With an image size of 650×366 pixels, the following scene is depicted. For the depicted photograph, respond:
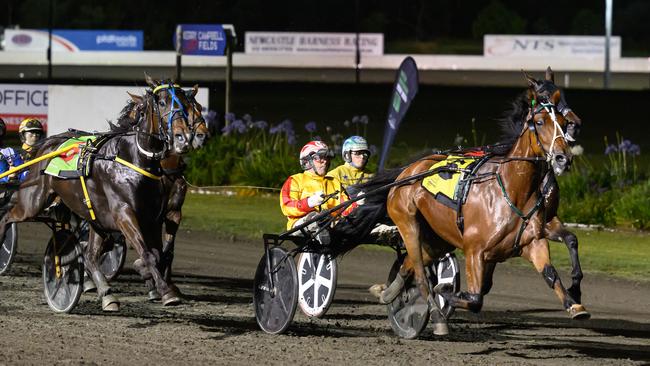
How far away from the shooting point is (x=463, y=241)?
7062mm

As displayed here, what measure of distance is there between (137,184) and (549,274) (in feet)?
9.38

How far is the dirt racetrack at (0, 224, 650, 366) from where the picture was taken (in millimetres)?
6949

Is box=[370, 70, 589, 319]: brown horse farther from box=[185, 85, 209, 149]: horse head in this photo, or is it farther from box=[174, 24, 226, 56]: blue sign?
box=[174, 24, 226, 56]: blue sign

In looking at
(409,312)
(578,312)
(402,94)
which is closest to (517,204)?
(578,312)

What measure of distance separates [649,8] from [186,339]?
138 ft

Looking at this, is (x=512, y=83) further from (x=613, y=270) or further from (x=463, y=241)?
(x=463, y=241)

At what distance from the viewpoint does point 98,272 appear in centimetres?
832

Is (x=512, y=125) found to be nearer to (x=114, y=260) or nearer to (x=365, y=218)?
(x=365, y=218)

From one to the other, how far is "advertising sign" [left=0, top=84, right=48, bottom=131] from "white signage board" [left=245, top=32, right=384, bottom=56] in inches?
804

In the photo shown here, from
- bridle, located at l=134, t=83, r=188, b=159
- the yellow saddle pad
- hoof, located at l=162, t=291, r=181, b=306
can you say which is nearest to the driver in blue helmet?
the yellow saddle pad

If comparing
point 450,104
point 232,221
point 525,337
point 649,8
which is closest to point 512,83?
point 450,104

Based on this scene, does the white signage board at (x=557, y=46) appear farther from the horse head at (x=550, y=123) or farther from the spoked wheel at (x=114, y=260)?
the horse head at (x=550, y=123)

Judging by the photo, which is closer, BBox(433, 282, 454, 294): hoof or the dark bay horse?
BBox(433, 282, 454, 294): hoof

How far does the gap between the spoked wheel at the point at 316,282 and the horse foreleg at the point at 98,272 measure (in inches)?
48.2
